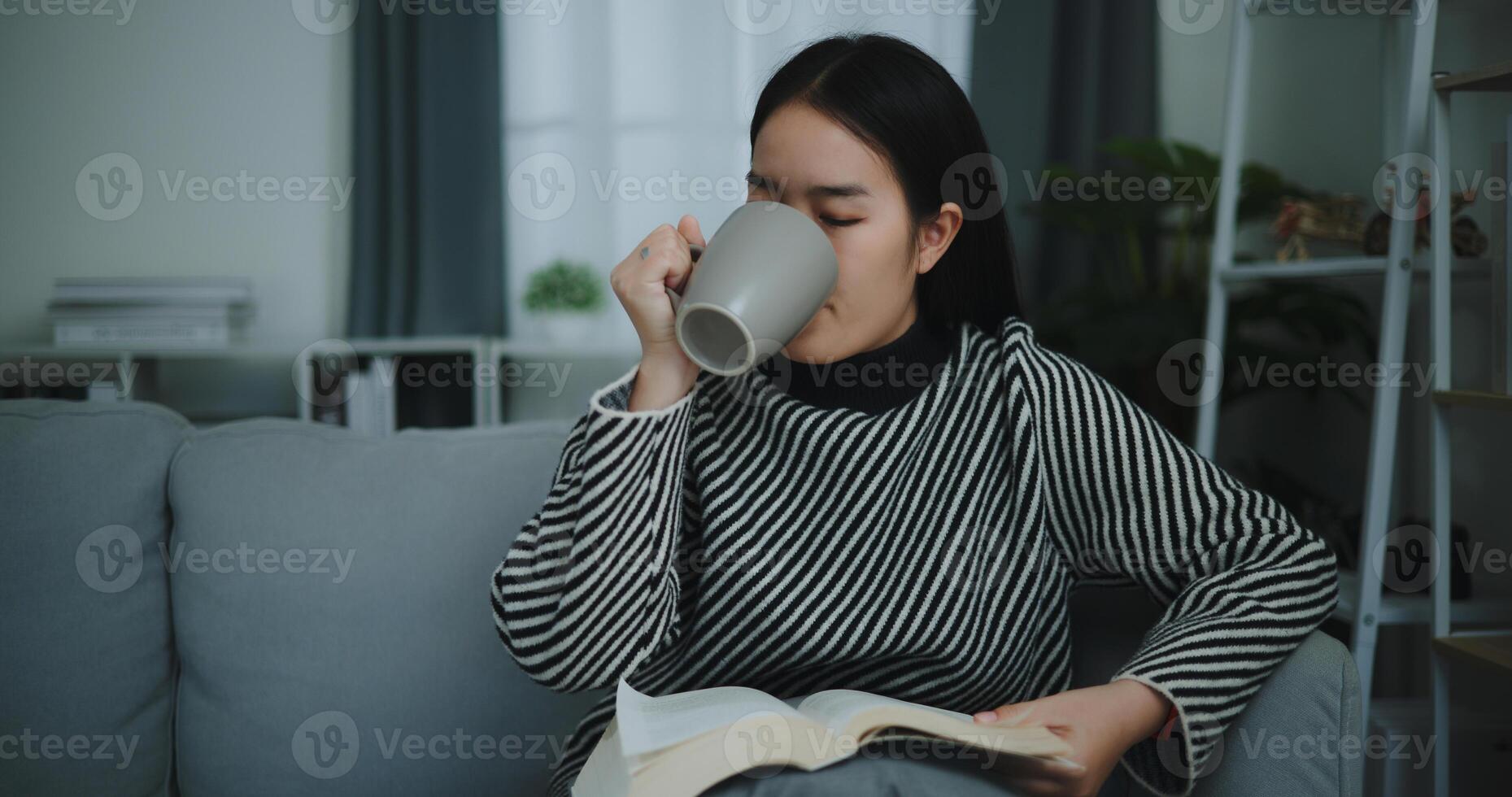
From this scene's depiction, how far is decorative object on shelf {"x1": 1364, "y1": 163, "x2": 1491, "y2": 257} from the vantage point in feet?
4.77

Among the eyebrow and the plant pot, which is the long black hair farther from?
the plant pot

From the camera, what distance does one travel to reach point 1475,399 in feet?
4.11

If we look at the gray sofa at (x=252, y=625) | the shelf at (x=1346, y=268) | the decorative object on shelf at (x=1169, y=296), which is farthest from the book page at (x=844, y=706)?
the decorative object on shelf at (x=1169, y=296)

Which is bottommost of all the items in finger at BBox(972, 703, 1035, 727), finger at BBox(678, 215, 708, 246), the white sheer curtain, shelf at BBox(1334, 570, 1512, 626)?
shelf at BBox(1334, 570, 1512, 626)

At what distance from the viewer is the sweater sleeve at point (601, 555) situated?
0.83 metres

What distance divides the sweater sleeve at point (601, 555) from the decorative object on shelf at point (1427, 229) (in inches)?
43.8

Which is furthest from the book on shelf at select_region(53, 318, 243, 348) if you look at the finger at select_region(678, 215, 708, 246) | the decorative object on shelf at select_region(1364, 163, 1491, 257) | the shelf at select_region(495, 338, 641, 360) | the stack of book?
the decorative object on shelf at select_region(1364, 163, 1491, 257)

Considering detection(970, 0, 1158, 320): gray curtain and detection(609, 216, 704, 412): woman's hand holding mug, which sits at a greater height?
detection(970, 0, 1158, 320): gray curtain

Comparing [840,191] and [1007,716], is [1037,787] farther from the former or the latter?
[840,191]

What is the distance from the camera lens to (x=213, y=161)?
2873 mm

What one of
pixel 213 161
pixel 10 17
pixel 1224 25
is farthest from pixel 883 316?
pixel 10 17

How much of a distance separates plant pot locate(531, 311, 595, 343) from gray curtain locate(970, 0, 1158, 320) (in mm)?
1103

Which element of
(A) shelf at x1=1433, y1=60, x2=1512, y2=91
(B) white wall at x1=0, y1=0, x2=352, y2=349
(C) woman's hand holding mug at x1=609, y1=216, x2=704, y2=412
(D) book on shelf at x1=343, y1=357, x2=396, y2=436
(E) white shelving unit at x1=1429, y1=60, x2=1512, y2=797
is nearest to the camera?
(C) woman's hand holding mug at x1=609, y1=216, x2=704, y2=412

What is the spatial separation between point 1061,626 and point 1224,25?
234 centimetres
